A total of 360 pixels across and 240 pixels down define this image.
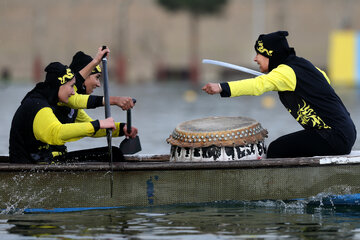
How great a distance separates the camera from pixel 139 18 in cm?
10562

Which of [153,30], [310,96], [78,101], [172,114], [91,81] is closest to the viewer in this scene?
[310,96]

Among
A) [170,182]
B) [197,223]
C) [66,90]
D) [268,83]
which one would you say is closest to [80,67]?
[66,90]

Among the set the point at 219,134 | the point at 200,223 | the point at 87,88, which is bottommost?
the point at 200,223

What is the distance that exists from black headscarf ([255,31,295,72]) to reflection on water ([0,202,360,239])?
156cm

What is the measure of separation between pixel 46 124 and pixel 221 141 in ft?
6.11

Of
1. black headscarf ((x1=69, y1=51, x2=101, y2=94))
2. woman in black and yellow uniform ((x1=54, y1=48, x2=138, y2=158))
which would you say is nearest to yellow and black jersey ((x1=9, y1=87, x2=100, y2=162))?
woman in black and yellow uniform ((x1=54, y1=48, x2=138, y2=158))

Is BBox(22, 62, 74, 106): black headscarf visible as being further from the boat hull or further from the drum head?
the drum head

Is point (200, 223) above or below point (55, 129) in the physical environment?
below

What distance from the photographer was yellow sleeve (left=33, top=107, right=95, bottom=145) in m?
9.48

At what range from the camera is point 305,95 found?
385 inches

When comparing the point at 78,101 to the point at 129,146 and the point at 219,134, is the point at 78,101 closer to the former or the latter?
the point at 129,146

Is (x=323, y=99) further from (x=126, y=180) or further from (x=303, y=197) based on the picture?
(x=126, y=180)

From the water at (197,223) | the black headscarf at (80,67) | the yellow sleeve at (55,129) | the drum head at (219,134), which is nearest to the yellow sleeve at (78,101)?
the black headscarf at (80,67)

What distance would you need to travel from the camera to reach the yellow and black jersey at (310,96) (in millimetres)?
9719
